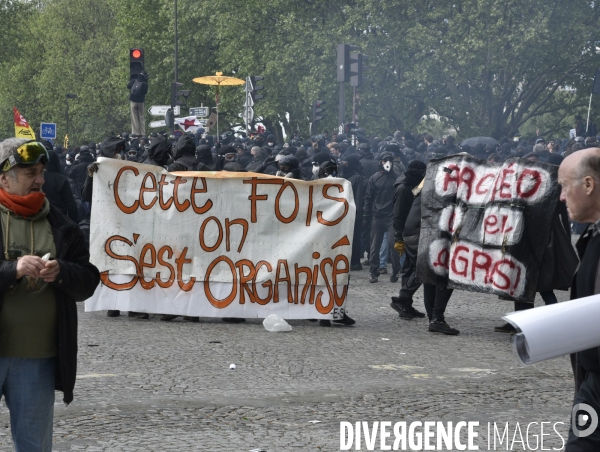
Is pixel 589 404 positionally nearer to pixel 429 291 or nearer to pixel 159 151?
pixel 429 291

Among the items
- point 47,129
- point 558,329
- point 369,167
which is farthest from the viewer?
point 47,129

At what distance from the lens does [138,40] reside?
54469mm

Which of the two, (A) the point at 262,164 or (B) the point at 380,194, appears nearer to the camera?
(B) the point at 380,194

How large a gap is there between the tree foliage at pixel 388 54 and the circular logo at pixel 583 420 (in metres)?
40.5

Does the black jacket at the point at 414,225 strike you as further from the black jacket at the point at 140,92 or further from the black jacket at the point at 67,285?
the black jacket at the point at 140,92

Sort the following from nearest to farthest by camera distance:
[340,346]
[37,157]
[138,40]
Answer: [37,157] → [340,346] → [138,40]

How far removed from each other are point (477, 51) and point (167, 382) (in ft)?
123

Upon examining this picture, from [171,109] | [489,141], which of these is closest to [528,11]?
[489,141]

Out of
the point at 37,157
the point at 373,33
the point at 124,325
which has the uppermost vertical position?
the point at 373,33

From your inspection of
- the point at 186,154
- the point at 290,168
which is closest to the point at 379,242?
the point at 290,168

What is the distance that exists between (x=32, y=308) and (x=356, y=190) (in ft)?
40.9

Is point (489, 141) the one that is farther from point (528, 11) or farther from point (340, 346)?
point (340, 346)

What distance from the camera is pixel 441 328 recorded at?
10367mm

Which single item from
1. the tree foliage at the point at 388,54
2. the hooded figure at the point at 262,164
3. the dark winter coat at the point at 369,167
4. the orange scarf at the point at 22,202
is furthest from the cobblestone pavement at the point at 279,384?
the tree foliage at the point at 388,54
